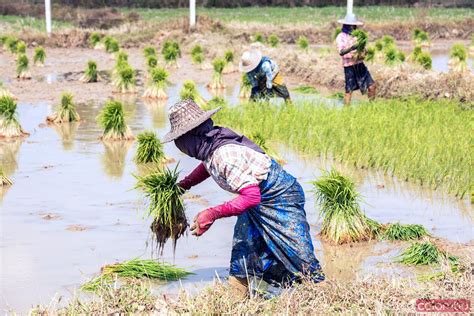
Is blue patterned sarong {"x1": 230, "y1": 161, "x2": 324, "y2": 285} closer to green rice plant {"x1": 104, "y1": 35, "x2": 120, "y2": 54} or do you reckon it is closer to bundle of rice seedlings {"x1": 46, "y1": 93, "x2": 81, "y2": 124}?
bundle of rice seedlings {"x1": 46, "y1": 93, "x2": 81, "y2": 124}

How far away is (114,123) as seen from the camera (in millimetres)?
12391

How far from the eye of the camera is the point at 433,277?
19.5ft

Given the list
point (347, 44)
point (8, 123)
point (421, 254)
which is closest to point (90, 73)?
point (8, 123)

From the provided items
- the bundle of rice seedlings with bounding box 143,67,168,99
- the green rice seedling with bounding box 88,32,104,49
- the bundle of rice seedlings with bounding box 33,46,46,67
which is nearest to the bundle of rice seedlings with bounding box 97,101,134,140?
the bundle of rice seedlings with bounding box 143,67,168,99

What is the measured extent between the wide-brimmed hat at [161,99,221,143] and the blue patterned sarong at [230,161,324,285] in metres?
0.51

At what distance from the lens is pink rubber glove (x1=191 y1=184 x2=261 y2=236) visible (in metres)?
5.23

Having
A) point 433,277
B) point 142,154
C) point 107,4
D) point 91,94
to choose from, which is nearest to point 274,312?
point 433,277

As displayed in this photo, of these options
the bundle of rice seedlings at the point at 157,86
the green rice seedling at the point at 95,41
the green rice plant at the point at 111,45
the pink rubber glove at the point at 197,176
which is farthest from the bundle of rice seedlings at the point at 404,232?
the green rice seedling at the point at 95,41

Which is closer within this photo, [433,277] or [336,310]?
[336,310]

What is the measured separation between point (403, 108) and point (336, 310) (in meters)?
8.43

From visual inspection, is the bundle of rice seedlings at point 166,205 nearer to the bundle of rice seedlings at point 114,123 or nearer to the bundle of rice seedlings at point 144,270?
the bundle of rice seedlings at point 144,270

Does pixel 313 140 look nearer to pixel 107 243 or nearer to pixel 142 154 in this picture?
pixel 142 154

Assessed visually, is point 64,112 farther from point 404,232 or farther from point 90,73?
point 404,232

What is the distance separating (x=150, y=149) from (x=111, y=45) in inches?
675
